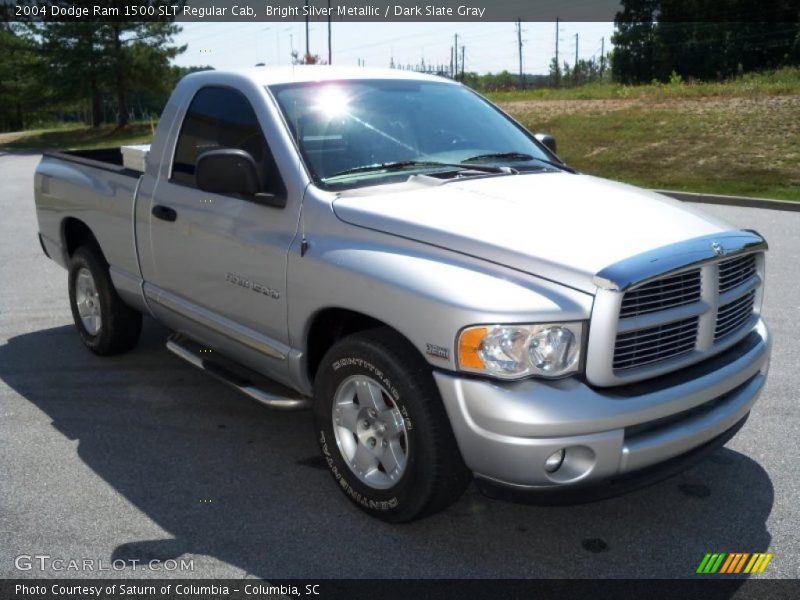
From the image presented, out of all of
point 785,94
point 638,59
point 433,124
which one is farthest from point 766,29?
point 433,124

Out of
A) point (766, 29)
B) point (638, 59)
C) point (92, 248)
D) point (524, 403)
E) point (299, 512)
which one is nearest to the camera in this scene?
point (524, 403)

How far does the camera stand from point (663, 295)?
3.26m

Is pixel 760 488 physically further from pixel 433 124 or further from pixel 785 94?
pixel 785 94

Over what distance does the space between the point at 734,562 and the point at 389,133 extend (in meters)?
2.57

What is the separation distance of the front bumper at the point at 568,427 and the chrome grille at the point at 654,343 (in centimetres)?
10

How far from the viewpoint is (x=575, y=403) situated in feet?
9.95

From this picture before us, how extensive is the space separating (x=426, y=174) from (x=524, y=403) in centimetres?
155

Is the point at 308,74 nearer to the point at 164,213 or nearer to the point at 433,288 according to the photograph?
the point at 164,213

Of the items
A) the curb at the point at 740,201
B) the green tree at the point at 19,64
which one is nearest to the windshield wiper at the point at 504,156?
the curb at the point at 740,201

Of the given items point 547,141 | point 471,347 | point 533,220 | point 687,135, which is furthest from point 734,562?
point 687,135

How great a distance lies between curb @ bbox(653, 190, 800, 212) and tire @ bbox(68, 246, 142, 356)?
381 inches

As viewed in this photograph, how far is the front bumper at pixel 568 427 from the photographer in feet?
9.92

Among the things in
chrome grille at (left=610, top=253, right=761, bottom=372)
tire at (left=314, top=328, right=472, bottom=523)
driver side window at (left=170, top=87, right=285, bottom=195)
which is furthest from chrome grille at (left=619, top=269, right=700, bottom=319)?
driver side window at (left=170, top=87, right=285, bottom=195)

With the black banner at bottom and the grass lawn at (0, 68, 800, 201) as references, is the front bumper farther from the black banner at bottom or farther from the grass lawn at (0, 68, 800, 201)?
the grass lawn at (0, 68, 800, 201)
